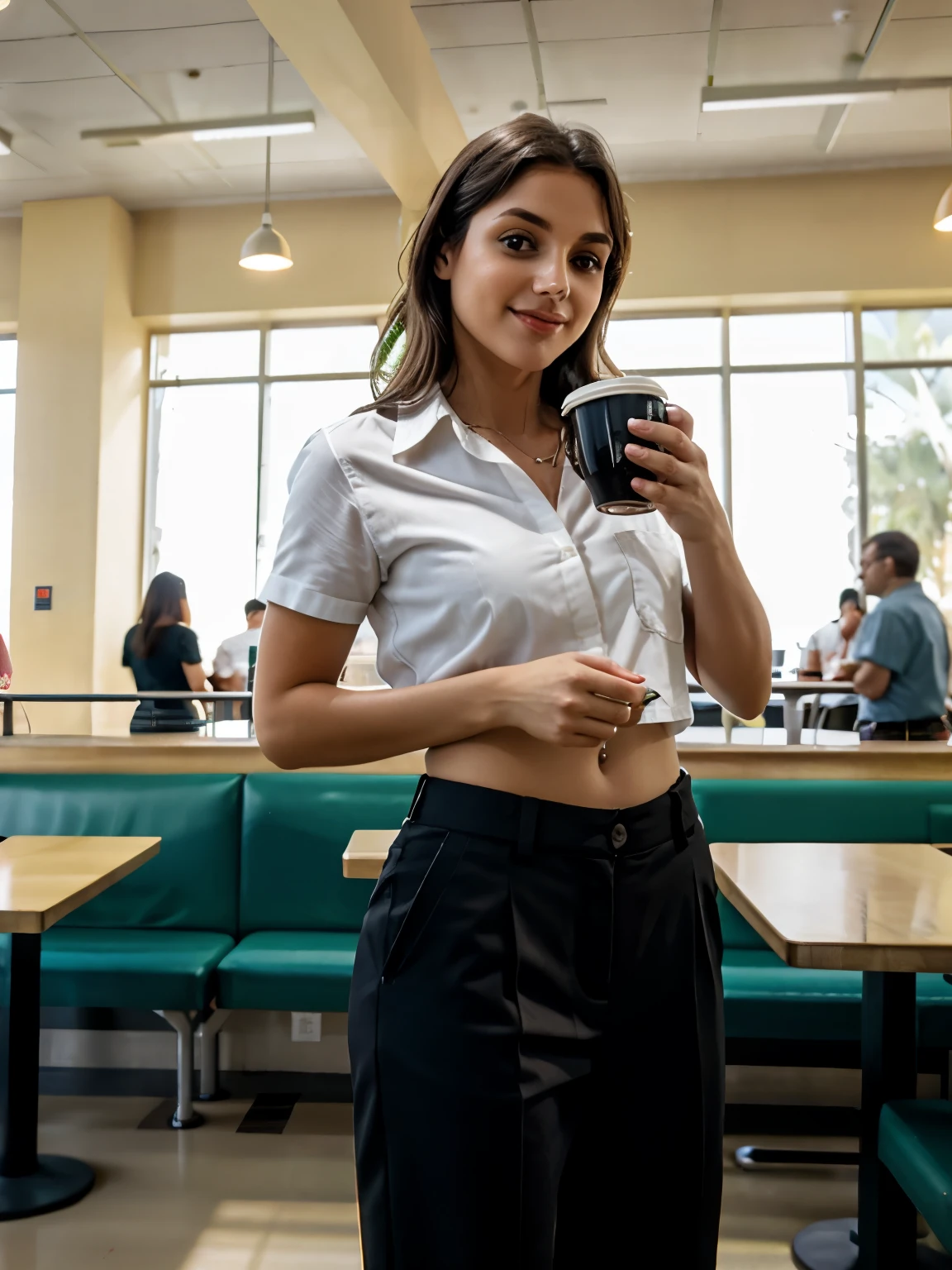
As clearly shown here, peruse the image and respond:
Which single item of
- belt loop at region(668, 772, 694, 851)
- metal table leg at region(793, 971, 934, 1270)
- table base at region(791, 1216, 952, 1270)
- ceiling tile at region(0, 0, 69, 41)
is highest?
ceiling tile at region(0, 0, 69, 41)

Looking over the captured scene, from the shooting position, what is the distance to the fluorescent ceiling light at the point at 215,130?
21.7 ft

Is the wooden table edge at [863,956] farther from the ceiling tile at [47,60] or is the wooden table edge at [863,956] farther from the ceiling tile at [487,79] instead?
the ceiling tile at [47,60]

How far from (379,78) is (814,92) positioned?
274cm

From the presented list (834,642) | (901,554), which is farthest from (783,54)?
(834,642)

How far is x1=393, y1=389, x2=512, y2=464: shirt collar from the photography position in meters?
0.96

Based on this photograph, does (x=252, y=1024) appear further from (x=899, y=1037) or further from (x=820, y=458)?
(x=820, y=458)

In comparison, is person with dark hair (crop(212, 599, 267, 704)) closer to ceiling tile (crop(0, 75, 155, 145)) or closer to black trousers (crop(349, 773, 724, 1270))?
ceiling tile (crop(0, 75, 155, 145))

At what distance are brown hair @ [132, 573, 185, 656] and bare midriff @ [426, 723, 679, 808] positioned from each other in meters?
4.52

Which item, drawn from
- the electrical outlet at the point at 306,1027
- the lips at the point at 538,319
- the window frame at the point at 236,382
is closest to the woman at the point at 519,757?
the lips at the point at 538,319

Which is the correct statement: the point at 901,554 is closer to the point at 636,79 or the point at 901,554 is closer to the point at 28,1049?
the point at 28,1049

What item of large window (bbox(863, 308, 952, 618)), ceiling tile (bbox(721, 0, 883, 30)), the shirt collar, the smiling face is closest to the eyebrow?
the smiling face

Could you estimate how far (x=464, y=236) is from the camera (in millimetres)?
991

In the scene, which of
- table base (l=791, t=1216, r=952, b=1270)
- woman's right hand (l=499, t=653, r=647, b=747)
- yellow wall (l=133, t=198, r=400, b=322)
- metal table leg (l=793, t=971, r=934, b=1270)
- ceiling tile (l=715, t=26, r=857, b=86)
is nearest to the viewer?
woman's right hand (l=499, t=653, r=647, b=747)

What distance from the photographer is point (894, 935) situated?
1622 millimetres
